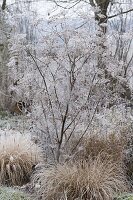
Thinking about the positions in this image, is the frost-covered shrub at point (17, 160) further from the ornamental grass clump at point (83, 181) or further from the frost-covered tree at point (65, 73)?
the ornamental grass clump at point (83, 181)

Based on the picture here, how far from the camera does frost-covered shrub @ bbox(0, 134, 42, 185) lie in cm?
604

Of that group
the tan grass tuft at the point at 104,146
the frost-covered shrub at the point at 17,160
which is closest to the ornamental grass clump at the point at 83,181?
the tan grass tuft at the point at 104,146

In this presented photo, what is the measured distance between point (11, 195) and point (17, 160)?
3.57 feet

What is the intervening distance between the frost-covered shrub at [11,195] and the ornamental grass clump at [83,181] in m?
0.23

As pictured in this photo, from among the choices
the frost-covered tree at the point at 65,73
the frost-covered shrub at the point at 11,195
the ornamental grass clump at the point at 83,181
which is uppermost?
the frost-covered tree at the point at 65,73

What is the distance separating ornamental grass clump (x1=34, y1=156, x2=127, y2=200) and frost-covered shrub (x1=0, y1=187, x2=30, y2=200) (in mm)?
231

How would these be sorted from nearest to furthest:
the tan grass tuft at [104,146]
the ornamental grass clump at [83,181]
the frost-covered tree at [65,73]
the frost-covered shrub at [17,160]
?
the ornamental grass clump at [83,181]
the frost-covered tree at [65,73]
the tan grass tuft at [104,146]
the frost-covered shrub at [17,160]

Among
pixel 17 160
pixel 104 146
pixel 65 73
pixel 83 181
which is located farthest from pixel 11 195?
pixel 65 73

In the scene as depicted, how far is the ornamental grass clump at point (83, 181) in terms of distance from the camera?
5004 millimetres

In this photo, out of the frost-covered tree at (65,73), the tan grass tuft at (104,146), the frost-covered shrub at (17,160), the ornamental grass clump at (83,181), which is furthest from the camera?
the frost-covered shrub at (17,160)

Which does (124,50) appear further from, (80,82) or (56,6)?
(80,82)

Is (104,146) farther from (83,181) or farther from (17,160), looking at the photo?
(17,160)

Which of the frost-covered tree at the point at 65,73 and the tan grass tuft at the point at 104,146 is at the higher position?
the frost-covered tree at the point at 65,73

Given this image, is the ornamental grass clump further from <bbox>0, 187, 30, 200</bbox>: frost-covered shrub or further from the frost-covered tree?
the frost-covered tree
